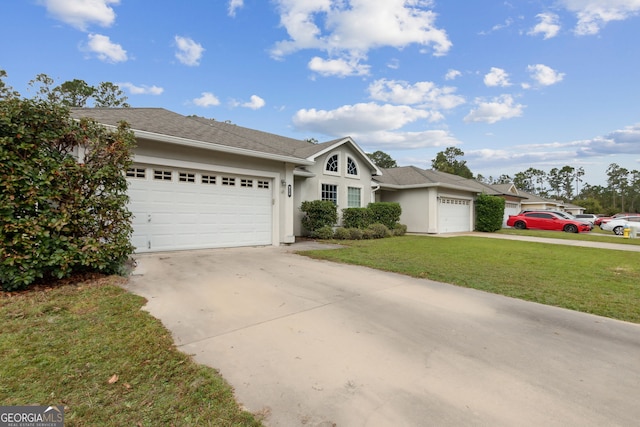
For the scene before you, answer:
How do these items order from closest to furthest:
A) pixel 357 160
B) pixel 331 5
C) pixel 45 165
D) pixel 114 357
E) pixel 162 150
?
pixel 114 357, pixel 45 165, pixel 162 150, pixel 331 5, pixel 357 160

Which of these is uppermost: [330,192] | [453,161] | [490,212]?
[453,161]

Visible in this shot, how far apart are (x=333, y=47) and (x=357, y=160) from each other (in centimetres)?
567

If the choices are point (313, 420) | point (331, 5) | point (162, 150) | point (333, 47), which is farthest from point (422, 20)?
point (313, 420)

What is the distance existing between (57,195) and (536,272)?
32.5ft

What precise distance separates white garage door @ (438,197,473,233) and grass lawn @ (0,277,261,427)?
1789 centimetres

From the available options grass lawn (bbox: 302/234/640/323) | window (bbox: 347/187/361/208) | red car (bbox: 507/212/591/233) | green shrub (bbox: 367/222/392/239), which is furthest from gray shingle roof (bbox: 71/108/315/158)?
red car (bbox: 507/212/591/233)

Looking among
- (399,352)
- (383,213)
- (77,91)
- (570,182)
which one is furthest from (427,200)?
(570,182)

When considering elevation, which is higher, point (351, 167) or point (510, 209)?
point (351, 167)

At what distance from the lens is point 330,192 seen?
1518 centimetres

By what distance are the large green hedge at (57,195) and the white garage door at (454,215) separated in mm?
17163

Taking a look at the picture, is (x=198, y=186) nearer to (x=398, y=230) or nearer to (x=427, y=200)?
(x=398, y=230)

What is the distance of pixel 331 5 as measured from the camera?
1130 cm

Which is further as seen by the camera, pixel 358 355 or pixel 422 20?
pixel 422 20

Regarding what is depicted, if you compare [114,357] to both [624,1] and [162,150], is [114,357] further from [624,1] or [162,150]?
[624,1]
